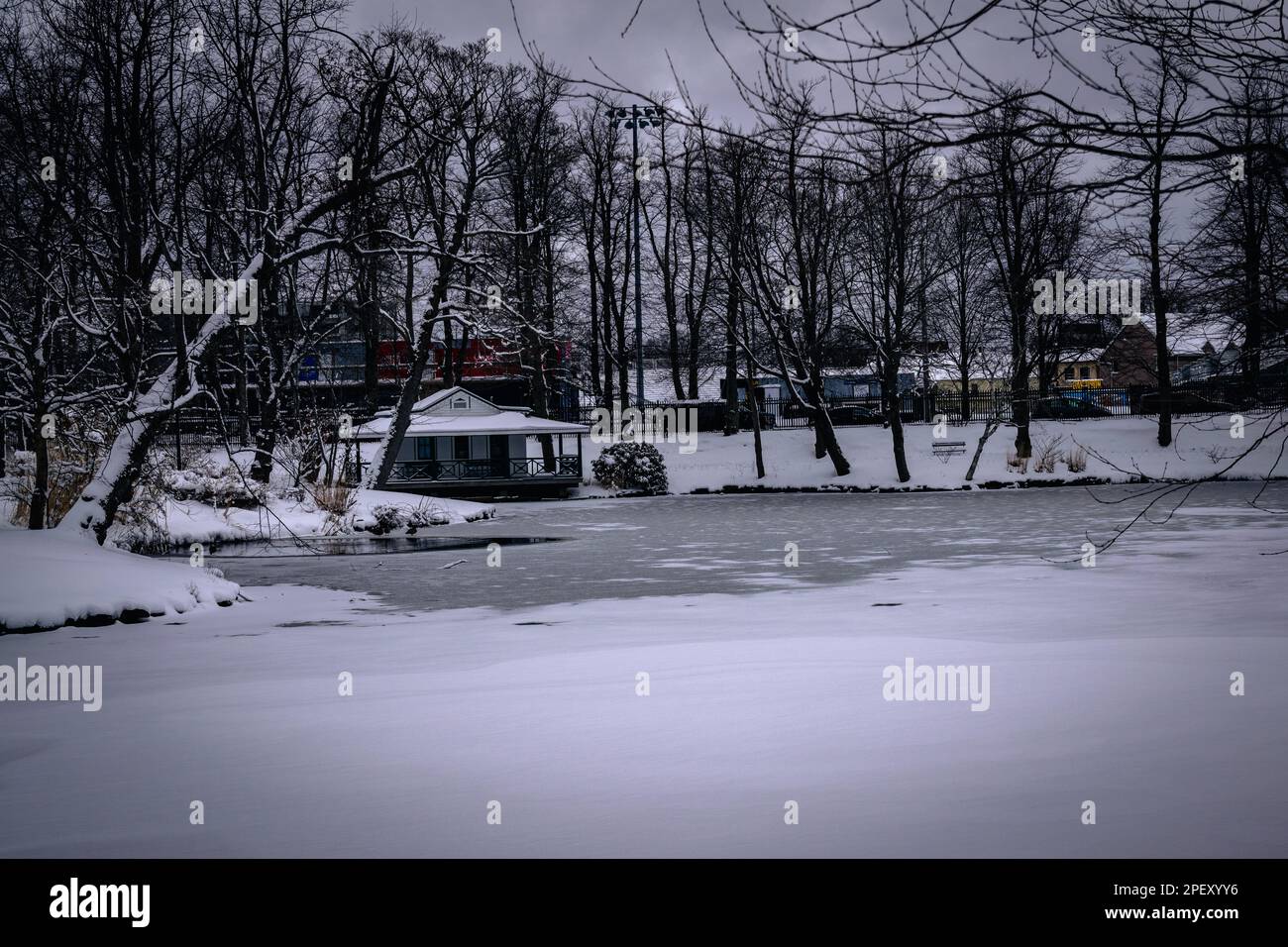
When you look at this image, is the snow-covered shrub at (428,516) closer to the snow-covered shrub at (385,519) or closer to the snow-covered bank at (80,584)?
the snow-covered shrub at (385,519)

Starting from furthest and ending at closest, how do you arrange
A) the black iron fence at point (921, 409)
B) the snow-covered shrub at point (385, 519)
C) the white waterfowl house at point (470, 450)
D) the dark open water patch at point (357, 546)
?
the black iron fence at point (921, 409) < the white waterfowl house at point (470, 450) < the snow-covered shrub at point (385, 519) < the dark open water patch at point (357, 546)

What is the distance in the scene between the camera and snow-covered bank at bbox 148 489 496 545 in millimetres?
25859

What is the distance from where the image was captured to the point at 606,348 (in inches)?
1857

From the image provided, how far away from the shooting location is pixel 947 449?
150ft

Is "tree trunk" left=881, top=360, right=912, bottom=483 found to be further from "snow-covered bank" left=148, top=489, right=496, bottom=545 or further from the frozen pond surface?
"snow-covered bank" left=148, top=489, right=496, bottom=545

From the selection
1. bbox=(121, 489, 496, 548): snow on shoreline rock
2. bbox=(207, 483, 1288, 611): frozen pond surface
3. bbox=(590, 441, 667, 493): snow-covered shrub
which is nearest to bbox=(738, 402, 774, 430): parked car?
bbox=(590, 441, 667, 493): snow-covered shrub

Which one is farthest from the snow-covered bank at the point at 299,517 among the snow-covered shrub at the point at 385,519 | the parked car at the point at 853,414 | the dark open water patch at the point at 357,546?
the parked car at the point at 853,414

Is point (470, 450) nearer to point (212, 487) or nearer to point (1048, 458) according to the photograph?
point (212, 487)

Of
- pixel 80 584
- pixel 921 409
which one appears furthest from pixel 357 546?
pixel 921 409

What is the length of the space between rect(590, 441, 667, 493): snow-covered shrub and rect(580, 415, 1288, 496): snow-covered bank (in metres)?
0.79

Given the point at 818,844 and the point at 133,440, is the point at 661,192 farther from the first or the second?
the point at 818,844

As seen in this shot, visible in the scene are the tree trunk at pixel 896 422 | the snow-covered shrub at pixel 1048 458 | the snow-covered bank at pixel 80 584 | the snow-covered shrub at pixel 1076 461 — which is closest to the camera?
the snow-covered bank at pixel 80 584

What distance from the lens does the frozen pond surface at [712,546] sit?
16062mm

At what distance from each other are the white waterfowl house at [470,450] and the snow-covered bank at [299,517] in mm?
10243
